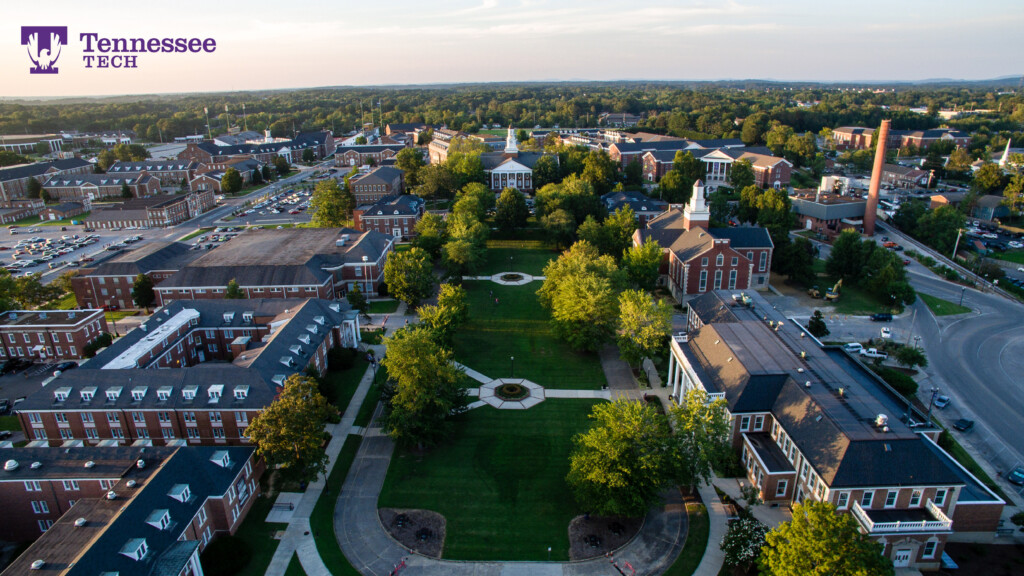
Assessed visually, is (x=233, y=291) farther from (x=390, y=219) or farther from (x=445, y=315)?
(x=390, y=219)

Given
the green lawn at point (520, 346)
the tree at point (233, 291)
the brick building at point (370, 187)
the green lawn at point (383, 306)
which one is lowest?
the green lawn at point (520, 346)

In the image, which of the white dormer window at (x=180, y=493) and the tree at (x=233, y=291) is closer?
the white dormer window at (x=180, y=493)

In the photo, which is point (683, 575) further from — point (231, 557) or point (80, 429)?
point (80, 429)

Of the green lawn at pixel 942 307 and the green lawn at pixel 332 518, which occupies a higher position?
the green lawn at pixel 942 307

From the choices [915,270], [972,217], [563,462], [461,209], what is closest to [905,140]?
[972,217]

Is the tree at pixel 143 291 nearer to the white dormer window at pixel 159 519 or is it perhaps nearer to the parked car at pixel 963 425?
the white dormer window at pixel 159 519

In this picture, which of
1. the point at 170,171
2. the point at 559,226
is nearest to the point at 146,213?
the point at 170,171

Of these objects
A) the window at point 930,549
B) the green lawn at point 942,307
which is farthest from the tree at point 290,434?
the green lawn at point 942,307

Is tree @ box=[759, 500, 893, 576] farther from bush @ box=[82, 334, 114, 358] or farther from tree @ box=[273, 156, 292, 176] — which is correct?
tree @ box=[273, 156, 292, 176]
